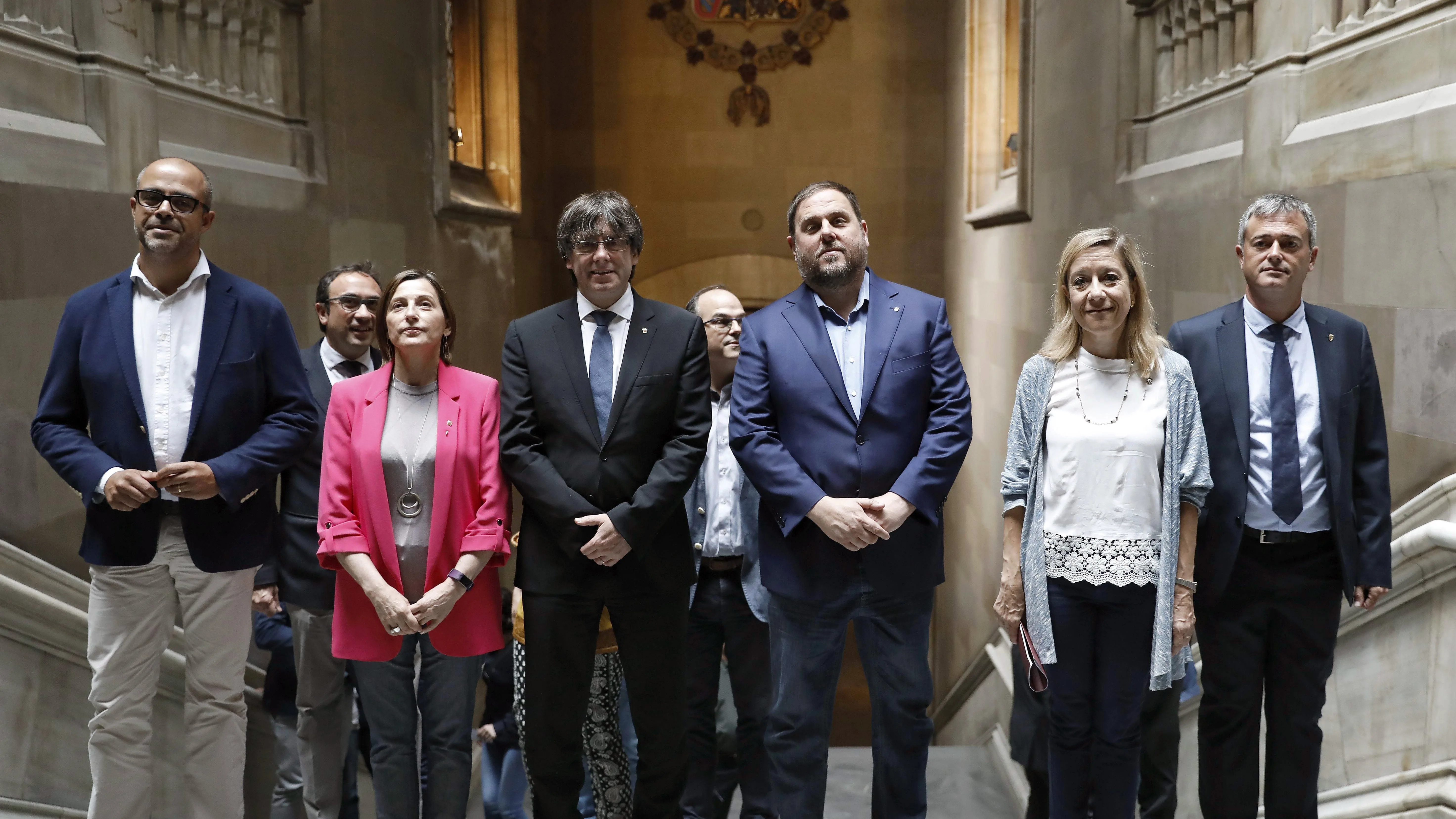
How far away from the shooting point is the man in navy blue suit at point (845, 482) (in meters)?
2.54

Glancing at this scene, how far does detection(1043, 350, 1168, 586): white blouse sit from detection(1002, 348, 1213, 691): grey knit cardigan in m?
0.02

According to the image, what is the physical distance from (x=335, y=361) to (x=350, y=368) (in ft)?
0.18

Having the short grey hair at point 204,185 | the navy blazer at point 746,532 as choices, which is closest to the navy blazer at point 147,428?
the short grey hair at point 204,185

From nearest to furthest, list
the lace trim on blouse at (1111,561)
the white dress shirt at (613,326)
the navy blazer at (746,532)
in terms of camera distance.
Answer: the lace trim on blouse at (1111,561) → the white dress shirt at (613,326) → the navy blazer at (746,532)

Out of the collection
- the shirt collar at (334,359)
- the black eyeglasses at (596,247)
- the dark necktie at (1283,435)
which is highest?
the black eyeglasses at (596,247)

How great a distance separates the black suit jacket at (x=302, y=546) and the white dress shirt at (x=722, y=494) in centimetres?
104

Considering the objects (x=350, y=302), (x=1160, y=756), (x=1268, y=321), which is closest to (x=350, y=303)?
(x=350, y=302)

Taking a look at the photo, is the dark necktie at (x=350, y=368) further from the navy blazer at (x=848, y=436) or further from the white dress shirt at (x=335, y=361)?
the navy blazer at (x=848, y=436)

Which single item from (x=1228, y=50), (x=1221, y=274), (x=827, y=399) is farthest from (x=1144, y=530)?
(x=1228, y=50)

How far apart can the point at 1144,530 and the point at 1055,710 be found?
0.46 metres

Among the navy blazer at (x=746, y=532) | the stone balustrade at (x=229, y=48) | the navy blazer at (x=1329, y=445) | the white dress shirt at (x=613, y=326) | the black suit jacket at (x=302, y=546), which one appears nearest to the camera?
the navy blazer at (x=1329, y=445)

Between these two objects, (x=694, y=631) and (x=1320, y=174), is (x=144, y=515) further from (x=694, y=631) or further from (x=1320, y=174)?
(x=1320, y=174)

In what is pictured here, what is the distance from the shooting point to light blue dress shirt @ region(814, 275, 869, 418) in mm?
2619

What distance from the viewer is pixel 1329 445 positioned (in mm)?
2561
